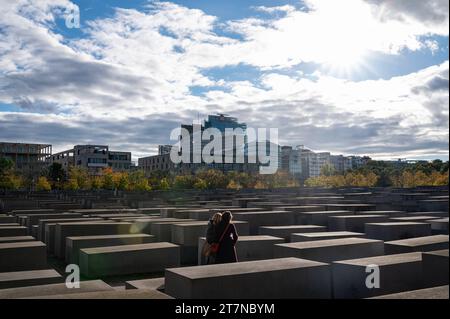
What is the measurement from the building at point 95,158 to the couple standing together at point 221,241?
12170 centimetres

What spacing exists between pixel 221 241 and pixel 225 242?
74mm

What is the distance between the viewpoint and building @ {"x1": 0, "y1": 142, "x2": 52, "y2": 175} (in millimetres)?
126750

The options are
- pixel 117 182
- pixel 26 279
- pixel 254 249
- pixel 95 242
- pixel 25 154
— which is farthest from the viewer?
pixel 25 154

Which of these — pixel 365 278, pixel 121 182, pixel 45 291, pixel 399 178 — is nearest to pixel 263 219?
pixel 365 278

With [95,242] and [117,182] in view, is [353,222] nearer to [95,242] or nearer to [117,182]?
[95,242]

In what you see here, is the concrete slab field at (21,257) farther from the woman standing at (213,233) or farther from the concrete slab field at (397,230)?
the concrete slab field at (397,230)

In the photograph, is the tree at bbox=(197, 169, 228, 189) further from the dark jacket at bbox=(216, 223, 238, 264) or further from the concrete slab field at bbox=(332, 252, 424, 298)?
the concrete slab field at bbox=(332, 252, 424, 298)

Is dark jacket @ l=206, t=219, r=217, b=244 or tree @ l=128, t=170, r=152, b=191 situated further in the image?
tree @ l=128, t=170, r=152, b=191

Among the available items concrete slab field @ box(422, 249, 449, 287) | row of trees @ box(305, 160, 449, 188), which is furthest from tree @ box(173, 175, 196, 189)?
concrete slab field @ box(422, 249, 449, 287)

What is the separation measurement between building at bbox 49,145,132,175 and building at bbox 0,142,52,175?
5.19 metres

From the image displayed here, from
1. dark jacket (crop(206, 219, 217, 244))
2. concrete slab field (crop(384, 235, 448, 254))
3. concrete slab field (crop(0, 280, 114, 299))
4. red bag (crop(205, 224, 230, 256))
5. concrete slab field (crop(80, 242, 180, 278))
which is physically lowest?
concrete slab field (crop(80, 242, 180, 278))

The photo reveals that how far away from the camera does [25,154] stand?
131m

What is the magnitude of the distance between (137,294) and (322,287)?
3.30 metres
